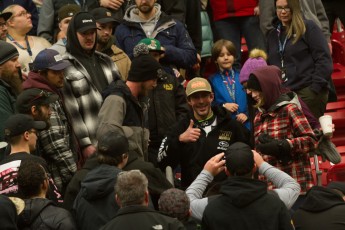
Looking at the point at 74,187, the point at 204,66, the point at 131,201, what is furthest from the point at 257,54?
the point at 131,201

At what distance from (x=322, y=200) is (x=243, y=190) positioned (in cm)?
75

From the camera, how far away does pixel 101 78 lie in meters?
9.84

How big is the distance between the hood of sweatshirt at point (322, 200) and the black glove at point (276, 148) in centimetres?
106

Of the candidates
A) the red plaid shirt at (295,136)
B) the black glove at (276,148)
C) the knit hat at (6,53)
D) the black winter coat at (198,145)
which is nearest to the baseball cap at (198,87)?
the black winter coat at (198,145)

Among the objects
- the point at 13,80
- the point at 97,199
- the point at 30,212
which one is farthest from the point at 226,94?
the point at 30,212

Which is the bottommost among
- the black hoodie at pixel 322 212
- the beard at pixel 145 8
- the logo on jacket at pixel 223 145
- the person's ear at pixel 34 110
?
the black hoodie at pixel 322 212

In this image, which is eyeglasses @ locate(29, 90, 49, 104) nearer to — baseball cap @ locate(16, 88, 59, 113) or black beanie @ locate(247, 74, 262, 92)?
baseball cap @ locate(16, 88, 59, 113)

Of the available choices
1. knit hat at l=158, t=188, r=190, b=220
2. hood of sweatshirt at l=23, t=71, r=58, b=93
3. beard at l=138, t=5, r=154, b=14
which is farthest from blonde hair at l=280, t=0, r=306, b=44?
knit hat at l=158, t=188, r=190, b=220

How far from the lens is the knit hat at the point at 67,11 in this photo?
38.2ft

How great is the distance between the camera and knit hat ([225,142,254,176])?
7398 mm

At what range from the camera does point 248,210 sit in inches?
287

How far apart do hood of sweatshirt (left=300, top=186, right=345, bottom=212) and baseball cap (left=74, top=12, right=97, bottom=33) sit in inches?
126

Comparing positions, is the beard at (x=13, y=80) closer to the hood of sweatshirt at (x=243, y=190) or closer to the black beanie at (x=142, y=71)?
the black beanie at (x=142, y=71)

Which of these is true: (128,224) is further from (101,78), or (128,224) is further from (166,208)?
(101,78)
